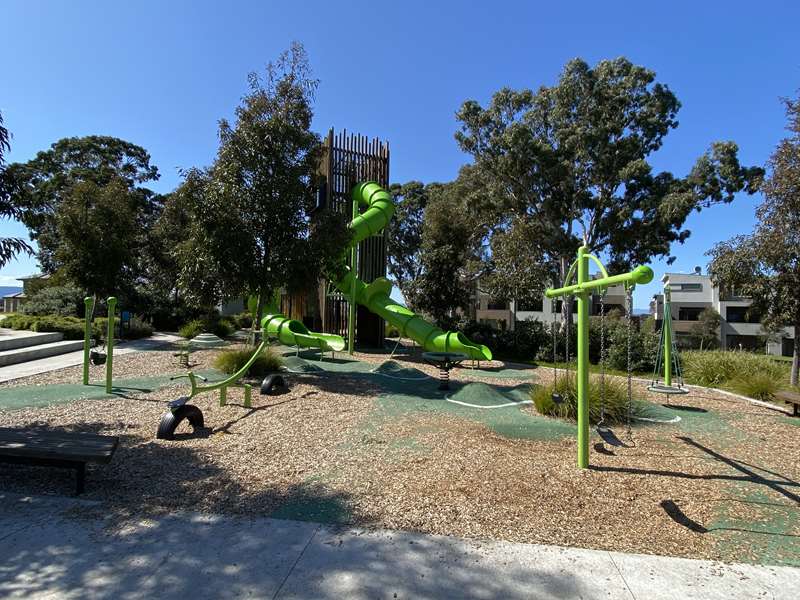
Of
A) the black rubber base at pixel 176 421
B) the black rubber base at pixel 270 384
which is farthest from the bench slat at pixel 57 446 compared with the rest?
the black rubber base at pixel 270 384

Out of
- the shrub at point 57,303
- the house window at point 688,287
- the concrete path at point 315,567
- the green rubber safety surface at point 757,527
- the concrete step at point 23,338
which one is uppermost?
the house window at point 688,287

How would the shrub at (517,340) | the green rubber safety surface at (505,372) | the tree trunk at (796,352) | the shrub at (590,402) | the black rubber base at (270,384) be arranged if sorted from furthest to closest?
1. the shrub at (517,340)
2. the green rubber safety surface at (505,372)
3. the tree trunk at (796,352)
4. the black rubber base at (270,384)
5. the shrub at (590,402)

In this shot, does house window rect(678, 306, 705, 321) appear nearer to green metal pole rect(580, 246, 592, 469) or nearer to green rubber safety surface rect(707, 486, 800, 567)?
green rubber safety surface rect(707, 486, 800, 567)

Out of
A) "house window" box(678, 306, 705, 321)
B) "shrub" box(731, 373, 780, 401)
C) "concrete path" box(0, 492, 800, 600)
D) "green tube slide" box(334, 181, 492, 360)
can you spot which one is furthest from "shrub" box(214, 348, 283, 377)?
"house window" box(678, 306, 705, 321)

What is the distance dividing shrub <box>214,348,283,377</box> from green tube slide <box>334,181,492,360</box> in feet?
14.3

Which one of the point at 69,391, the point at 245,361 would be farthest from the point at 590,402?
the point at 69,391

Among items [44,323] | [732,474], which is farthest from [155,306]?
[732,474]

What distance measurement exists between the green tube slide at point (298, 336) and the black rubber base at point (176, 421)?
6411mm

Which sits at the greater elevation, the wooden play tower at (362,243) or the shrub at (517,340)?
the wooden play tower at (362,243)

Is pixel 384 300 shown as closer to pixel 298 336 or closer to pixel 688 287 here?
pixel 298 336

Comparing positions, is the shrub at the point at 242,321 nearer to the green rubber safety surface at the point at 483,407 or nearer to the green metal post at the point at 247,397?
the green rubber safety surface at the point at 483,407

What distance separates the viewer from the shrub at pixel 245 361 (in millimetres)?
10336

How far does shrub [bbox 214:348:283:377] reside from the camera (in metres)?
10.3

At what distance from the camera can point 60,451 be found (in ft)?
13.6
